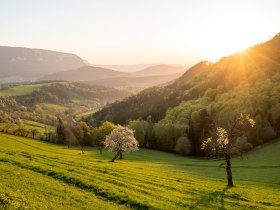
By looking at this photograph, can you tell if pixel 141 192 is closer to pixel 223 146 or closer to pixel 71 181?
pixel 71 181

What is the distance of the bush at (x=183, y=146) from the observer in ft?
472

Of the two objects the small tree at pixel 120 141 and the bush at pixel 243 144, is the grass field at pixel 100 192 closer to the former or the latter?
the small tree at pixel 120 141

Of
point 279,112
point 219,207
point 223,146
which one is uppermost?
point 279,112

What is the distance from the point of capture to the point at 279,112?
14012 centimetres

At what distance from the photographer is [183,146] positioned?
144 metres

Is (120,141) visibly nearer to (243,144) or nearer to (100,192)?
(243,144)

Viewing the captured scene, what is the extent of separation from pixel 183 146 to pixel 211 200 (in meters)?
105

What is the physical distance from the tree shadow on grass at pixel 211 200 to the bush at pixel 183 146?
98.6 m

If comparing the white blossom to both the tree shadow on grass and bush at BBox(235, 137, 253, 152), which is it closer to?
bush at BBox(235, 137, 253, 152)

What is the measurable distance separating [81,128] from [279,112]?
101658 mm

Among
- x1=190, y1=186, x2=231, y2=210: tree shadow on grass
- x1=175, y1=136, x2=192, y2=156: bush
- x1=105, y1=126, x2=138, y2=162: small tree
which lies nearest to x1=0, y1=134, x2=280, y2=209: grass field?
x1=190, y1=186, x2=231, y2=210: tree shadow on grass

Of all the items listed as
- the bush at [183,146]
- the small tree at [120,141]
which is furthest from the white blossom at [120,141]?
the bush at [183,146]

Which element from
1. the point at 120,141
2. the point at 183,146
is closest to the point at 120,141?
the point at 120,141

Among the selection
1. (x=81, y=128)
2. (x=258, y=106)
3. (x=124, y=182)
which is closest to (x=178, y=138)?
(x=258, y=106)
